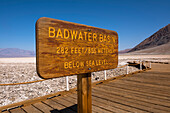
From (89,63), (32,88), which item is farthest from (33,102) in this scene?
(32,88)

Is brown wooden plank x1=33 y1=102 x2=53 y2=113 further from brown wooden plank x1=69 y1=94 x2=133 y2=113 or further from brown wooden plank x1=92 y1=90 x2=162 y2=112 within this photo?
brown wooden plank x1=92 y1=90 x2=162 y2=112

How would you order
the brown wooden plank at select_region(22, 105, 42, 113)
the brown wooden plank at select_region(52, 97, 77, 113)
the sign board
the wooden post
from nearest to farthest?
the sign board < the wooden post < the brown wooden plank at select_region(22, 105, 42, 113) < the brown wooden plank at select_region(52, 97, 77, 113)

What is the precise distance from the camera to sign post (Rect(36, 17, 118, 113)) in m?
1.57

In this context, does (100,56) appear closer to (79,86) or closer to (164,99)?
(79,86)

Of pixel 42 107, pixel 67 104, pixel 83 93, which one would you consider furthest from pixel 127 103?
pixel 42 107

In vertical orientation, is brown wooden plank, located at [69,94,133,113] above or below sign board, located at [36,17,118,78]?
below

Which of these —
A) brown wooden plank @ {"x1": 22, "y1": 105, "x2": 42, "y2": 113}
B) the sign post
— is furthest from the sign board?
brown wooden plank @ {"x1": 22, "y1": 105, "x2": 42, "y2": 113}

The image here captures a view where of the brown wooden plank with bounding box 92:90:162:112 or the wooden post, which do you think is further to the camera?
the brown wooden plank with bounding box 92:90:162:112

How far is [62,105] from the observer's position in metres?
3.54

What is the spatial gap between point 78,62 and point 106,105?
2128 mm

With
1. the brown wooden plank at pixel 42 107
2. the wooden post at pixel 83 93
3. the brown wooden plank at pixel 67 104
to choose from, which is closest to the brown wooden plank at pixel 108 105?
the brown wooden plank at pixel 67 104

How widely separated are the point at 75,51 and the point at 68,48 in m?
0.12

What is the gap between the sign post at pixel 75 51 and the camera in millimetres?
1572

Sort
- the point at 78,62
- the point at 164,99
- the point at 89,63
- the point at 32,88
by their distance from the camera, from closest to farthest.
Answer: the point at 78,62
the point at 89,63
the point at 164,99
the point at 32,88
